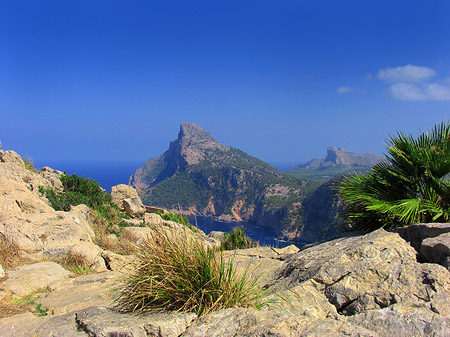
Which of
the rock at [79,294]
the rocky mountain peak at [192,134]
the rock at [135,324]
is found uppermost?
the rocky mountain peak at [192,134]

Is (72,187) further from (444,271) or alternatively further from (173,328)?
(444,271)

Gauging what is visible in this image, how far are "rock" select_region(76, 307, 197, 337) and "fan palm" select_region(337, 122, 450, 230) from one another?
12.6ft

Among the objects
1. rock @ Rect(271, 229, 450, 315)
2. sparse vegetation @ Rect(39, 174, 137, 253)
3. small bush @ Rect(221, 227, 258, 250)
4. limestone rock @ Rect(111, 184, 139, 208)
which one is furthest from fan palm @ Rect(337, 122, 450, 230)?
limestone rock @ Rect(111, 184, 139, 208)

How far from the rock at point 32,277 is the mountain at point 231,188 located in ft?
247

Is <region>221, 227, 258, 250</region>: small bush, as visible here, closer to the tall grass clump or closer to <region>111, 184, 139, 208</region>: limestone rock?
the tall grass clump

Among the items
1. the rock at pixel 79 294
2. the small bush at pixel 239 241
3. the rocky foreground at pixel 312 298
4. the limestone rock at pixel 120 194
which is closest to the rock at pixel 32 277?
the rocky foreground at pixel 312 298

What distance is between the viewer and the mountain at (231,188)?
95.5m

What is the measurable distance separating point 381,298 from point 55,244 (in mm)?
6990

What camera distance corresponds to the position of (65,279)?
612 cm

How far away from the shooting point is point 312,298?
12.2ft

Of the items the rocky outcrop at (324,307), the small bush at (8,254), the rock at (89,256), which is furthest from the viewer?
the rock at (89,256)

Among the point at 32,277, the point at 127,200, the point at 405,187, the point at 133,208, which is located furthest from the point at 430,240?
the point at 127,200

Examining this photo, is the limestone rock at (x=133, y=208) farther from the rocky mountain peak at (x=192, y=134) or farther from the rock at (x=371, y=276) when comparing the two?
the rocky mountain peak at (x=192, y=134)

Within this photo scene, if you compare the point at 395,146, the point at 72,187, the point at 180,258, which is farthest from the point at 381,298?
the point at 72,187
